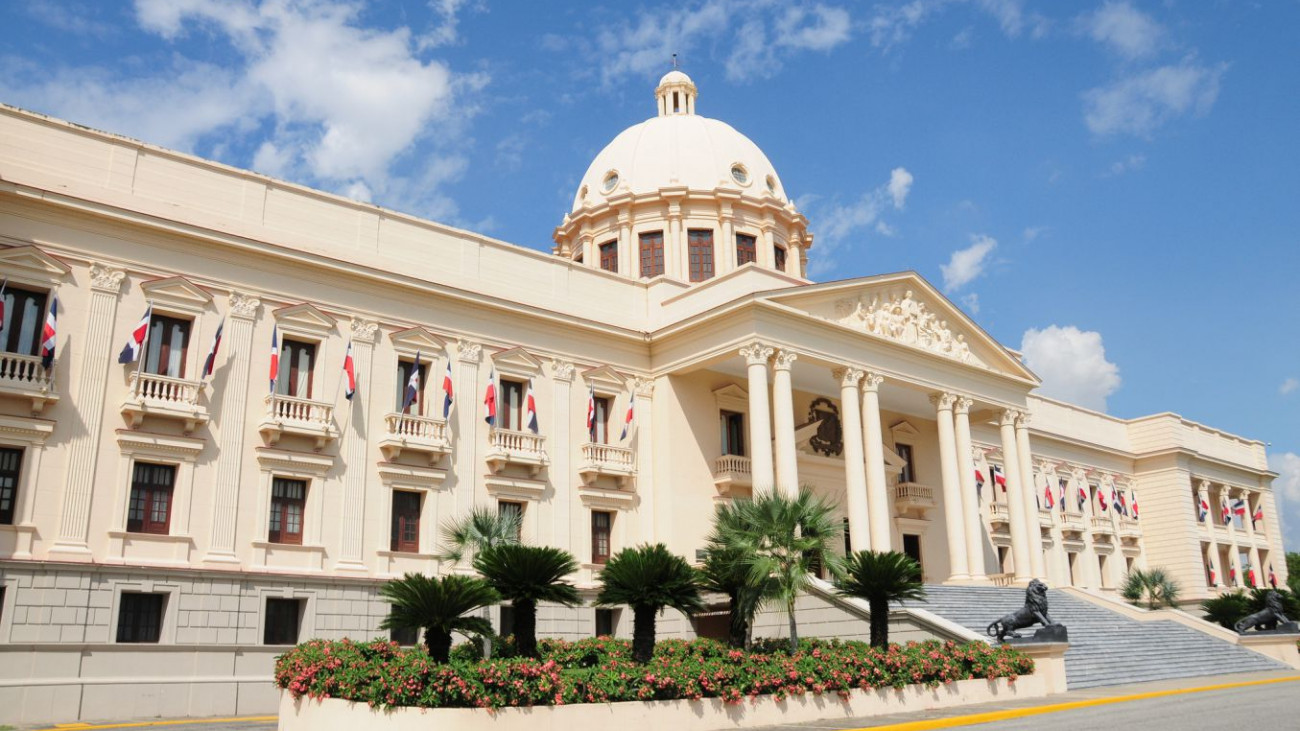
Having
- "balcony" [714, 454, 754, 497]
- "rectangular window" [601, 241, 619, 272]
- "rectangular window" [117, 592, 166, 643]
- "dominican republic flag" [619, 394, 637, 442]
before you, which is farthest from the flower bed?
"rectangular window" [601, 241, 619, 272]

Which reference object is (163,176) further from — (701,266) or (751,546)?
(701,266)

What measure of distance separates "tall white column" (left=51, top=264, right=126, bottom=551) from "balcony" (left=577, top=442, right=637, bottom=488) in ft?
43.4

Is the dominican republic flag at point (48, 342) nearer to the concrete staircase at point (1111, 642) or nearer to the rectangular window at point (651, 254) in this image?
the concrete staircase at point (1111, 642)

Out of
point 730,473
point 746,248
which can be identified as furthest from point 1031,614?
point 746,248

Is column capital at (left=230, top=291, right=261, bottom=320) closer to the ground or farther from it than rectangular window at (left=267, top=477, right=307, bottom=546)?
farther from it

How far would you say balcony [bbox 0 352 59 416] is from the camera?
72.9 ft

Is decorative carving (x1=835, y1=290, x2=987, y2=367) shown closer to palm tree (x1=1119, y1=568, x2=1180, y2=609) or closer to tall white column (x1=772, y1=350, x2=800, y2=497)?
tall white column (x1=772, y1=350, x2=800, y2=497)

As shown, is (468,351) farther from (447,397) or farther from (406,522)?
(406,522)

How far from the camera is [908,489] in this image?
3988 cm

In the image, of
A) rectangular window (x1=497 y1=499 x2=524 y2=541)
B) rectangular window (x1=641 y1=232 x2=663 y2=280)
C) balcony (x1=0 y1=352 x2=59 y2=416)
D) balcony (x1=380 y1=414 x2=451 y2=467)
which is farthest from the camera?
rectangular window (x1=641 y1=232 x2=663 y2=280)

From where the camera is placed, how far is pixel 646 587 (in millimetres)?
19234

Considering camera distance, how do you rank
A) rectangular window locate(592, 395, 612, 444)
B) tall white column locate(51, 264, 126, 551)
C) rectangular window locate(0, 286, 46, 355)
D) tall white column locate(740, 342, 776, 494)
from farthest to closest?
rectangular window locate(592, 395, 612, 444) < tall white column locate(740, 342, 776, 494) < rectangular window locate(0, 286, 46, 355) < tall white column locate(51, 264, 126, 551)

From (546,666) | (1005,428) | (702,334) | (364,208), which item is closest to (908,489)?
(1005,428)

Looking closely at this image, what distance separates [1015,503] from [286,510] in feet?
83.0
